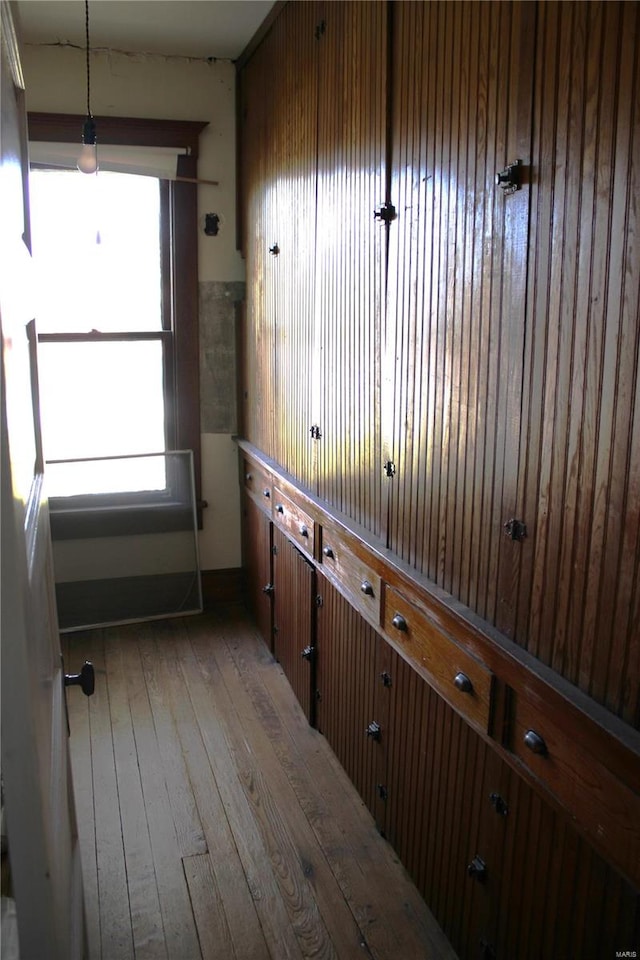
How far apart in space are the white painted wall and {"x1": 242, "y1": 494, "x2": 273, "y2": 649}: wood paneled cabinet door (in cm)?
17

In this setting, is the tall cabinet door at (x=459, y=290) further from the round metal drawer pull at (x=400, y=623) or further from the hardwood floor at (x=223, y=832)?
the hardwood floor at (x=223, y=832)

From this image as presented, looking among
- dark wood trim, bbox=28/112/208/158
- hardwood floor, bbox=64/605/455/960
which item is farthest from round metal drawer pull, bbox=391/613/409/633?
dark wood trim, bbox=28/112/208/158

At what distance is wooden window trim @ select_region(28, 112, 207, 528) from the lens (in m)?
3.61

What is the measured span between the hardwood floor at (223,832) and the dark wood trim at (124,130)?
2.36 m

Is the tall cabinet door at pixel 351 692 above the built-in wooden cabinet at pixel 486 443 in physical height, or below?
Result: below

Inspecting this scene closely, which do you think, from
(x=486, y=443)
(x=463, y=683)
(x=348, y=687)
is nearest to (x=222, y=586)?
(x=348, y=687)

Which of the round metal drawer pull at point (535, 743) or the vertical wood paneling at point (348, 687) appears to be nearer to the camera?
the round metal drawer pull at point (535, 743)

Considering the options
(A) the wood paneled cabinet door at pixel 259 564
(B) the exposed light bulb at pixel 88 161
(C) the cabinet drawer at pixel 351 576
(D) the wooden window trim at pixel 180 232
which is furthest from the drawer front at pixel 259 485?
(B) the exposed light bulb at pixel 88 161

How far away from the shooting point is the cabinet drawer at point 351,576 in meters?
2.22

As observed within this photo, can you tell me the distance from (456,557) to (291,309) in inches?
61.4

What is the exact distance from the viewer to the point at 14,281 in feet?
3.16

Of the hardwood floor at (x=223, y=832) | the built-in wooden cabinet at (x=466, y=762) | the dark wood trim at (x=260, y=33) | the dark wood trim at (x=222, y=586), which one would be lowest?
the hardwood floor at (x=223, y=832)

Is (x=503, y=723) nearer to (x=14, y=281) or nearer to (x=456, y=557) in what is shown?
(x=456, y=557)

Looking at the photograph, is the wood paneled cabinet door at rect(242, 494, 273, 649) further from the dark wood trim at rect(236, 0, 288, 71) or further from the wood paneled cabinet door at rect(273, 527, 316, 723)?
the dark wood trim at rect(236, 0, 288, 71)
